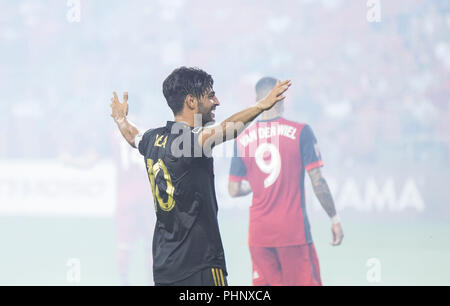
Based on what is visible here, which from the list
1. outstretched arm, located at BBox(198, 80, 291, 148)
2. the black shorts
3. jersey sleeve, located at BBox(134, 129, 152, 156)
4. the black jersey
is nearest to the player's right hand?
outstretched arm, located at BBox(198, 80, 291, 148)

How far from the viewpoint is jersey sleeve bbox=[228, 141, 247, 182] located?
4328mm

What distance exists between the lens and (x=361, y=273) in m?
5.71

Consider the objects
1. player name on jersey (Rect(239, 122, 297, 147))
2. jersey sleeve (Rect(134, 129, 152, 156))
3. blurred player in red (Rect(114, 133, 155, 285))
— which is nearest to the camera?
jersey sleeve (Rect(134, 129, 152, 156))

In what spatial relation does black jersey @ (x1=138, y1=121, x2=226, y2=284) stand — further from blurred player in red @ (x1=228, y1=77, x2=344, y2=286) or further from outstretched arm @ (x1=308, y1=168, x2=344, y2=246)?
outstretched arm @ (x1=308, y1=168, x2=344, y2=246)

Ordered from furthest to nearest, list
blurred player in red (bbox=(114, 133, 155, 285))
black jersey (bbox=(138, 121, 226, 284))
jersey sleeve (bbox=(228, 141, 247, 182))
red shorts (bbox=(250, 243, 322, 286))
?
blurred player in red (bbox=(114, 133, 155, 285)) → jersey sleeve (bbox=(228, 141, 247, 182)) → red shorts (bbox=(250, 243, 322, 286)) → black jersey (bbox=(138, 121, 226, 284))

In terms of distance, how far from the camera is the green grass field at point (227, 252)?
5.46 meters

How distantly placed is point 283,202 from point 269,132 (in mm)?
534

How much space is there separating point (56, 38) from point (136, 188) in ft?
6.00

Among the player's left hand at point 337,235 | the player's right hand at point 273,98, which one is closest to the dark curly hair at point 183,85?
the player's right hand at point 273,98

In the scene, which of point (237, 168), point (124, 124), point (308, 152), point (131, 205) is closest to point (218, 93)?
point (131, 205)

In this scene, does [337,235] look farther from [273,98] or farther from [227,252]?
[273,98]

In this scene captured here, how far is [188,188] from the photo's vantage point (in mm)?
2432

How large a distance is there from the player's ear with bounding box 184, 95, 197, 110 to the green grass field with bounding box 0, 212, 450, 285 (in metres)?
3.23

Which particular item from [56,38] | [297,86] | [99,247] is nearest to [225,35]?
[297,86]
